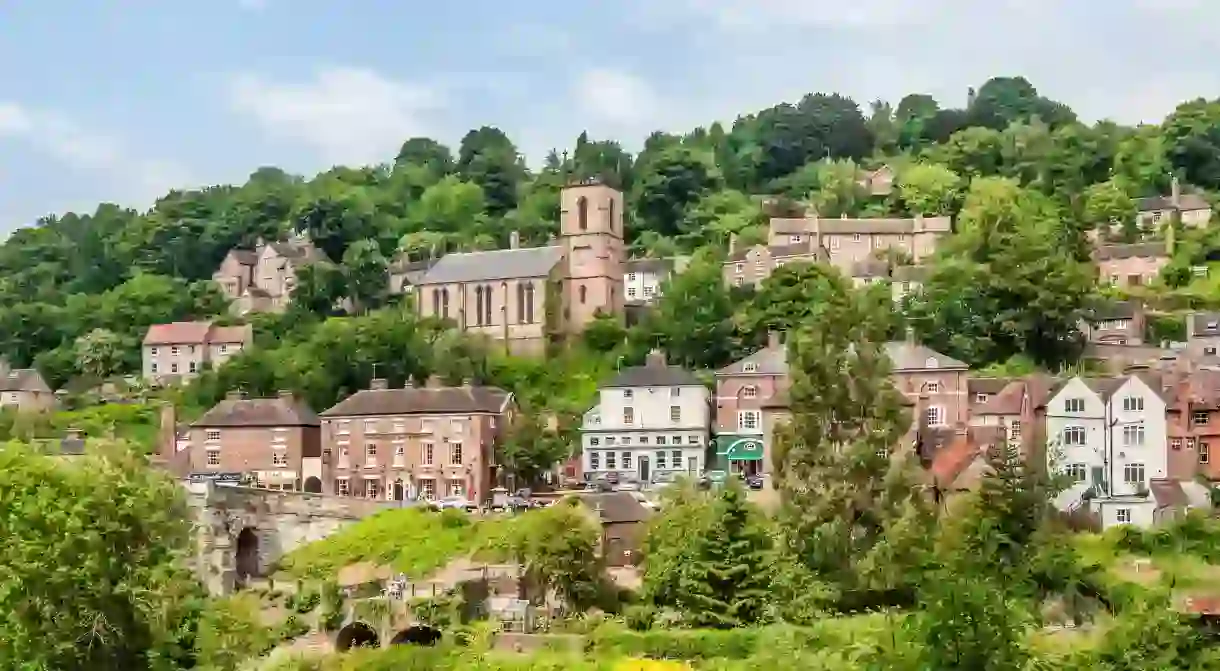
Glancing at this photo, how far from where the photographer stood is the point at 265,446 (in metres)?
74.8

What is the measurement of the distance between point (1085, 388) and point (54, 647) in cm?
3475

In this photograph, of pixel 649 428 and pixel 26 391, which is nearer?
pixel 649 428

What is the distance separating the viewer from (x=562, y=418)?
75.3 meters

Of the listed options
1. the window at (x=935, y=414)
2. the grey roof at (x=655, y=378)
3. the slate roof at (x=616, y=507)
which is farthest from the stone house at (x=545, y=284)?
the slate roof at (x=616, y=507)

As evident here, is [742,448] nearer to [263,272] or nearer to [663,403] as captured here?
[663,403]

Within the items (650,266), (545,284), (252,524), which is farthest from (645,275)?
(252,524)

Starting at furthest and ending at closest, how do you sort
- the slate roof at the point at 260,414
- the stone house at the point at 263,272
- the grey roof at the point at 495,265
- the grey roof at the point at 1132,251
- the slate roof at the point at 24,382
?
the stone house at the point at 263,272 → the slate roof at the point at 24,382 → the grey roof at the point at 495,265 → the grey roof at the point at 1132,251 → the slate roof at the point at 260,414

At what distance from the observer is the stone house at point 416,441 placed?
71.1m

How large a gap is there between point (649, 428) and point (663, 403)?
3.78 ft

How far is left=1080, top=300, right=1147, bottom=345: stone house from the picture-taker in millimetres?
74938

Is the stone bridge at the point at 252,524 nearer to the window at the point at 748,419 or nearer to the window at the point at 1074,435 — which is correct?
the window at the point at 748,419

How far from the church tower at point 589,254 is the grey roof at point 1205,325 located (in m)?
26.5

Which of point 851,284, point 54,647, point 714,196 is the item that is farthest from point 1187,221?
point 54,647

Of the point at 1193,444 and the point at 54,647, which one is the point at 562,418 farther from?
the point at 54,647
